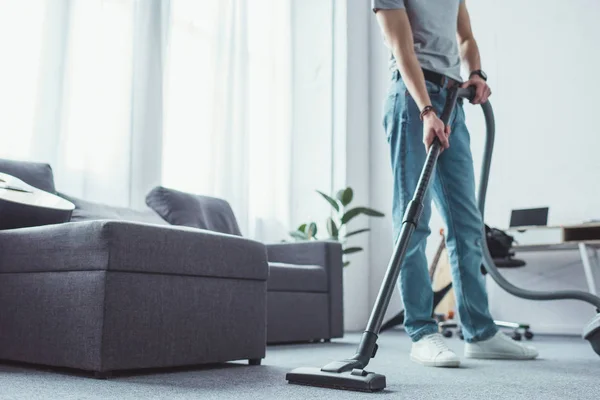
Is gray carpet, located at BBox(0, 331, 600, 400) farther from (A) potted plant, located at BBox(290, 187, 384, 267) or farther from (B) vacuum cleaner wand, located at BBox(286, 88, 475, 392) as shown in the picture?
(A) potted plant, located at BBox(290, 187, 384, 267)

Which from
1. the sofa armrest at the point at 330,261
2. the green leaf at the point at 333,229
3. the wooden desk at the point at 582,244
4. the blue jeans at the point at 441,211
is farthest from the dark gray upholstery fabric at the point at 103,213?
the wooden desk at the point at 582,244

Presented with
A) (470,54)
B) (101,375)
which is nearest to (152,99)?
(470,54)

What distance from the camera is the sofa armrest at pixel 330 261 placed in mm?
3350

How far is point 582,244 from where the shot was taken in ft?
11.3

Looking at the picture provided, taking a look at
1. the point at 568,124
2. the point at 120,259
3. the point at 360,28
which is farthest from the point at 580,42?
the point at 120,259

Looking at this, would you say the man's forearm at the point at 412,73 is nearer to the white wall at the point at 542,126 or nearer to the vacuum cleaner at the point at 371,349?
the vacuum cleaner at the point at 371,349

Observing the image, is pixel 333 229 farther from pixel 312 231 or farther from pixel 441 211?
pixel 441 211

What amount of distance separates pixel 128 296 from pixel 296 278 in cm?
Answer: 161

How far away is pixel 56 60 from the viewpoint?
124 inches

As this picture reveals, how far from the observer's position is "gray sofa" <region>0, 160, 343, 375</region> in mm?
1521

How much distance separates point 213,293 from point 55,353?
439mm

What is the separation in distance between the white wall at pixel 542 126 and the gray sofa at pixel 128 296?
2.78 m

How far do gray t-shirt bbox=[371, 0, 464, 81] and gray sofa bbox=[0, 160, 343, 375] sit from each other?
0.82m

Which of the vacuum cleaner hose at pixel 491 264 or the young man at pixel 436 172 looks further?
the vacuum cleaner hose at pixel 491 264
